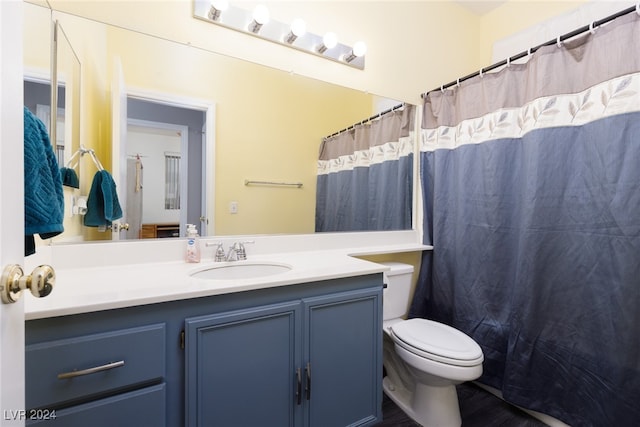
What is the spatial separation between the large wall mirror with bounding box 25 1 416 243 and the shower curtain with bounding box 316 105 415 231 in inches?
3.8

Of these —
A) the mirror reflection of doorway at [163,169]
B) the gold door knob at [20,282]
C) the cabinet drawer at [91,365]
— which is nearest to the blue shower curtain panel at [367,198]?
the mirror reflection of doorway at [163,169]

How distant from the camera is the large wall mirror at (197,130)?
127 cm

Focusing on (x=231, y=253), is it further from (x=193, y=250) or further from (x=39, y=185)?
(x=39, y=185)

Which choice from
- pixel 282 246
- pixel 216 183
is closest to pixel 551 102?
pixel 282 246

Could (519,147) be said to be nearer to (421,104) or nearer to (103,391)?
(421,104)

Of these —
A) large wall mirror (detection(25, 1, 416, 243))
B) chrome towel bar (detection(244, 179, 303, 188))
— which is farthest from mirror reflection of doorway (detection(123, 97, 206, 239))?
chrome towel bar (detection(244, 179, 303, 188))

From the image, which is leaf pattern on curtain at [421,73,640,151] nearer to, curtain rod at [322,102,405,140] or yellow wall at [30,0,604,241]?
curtain rod at [322,102,405,140]

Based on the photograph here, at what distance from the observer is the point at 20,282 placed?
0.49 m

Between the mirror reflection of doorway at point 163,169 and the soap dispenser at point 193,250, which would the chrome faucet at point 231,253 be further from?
the mirror reflection of doorway at point 163,169

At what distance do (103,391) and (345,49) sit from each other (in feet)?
6.24

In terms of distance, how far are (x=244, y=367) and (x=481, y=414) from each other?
54.0 inches

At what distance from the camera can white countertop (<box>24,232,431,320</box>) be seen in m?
0.80

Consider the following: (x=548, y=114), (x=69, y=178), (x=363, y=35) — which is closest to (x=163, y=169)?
(x=69, y=178)

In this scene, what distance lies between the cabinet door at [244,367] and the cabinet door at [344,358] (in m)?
0.07
